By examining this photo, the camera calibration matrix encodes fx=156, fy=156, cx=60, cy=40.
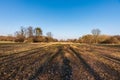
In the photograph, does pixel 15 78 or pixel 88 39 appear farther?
pixel 88 39

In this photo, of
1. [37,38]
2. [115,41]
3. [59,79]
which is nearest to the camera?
[59,79]

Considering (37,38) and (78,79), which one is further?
(37,38)

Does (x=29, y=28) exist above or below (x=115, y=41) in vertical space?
above

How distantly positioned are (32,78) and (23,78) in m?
0.40

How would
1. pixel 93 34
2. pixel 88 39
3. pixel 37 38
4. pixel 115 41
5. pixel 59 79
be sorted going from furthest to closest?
1. pixel 93 34
2. pixel 88 39
3. pixel 37 38
4. pixel 115 41
5. pixel 59 79

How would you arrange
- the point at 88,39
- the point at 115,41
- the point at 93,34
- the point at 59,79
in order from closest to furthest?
the point at 59,79 < the point at 115,41 < the point at 88,39 < the point at 93,34

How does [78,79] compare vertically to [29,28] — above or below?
below

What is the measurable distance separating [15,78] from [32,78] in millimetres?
753

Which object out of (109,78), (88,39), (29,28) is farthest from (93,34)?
(109,78)

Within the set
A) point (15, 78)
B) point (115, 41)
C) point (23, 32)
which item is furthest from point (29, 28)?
point (15, 78)

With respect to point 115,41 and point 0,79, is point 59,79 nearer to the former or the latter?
point 0,79

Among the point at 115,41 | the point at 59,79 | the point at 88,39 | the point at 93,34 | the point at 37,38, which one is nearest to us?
the point at 59,79

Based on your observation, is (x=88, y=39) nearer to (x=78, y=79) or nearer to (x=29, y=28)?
(x=29, y=28)

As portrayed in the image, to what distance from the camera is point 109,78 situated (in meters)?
6.98
